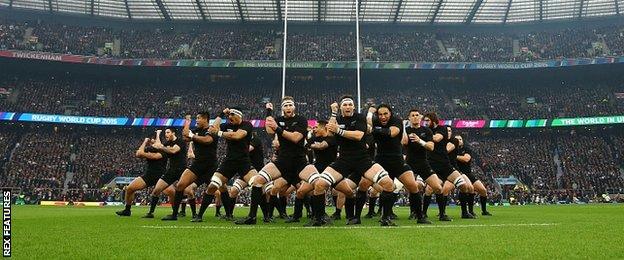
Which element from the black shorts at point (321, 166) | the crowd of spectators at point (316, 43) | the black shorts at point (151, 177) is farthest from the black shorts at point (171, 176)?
the crowd of spectators at point (316, 43)

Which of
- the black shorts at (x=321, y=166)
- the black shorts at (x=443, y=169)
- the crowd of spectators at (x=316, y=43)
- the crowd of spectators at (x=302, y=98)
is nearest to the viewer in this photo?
the black shorts at (x=321, y=166)

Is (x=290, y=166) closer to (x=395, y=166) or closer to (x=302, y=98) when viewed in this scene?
(x=395, y=166)

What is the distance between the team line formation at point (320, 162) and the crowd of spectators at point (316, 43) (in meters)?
38.5

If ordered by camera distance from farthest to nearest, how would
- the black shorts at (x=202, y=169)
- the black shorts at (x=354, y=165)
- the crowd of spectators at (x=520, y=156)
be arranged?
the crowd of spectators at (x=520, y=156)
the black shorts at (x=202, y=169)
the black shorts at (x=354, y=165)

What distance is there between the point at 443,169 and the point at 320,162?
3.53 metres

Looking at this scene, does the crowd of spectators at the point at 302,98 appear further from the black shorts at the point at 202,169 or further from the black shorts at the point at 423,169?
the black shorts at the point at 423,169

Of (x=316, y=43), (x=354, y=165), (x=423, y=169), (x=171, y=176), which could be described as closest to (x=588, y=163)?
(x=316, y=43)

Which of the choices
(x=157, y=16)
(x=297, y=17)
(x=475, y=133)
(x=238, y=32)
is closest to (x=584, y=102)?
(x=475, y=133)

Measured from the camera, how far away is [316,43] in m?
54.7

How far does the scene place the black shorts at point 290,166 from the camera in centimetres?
1122

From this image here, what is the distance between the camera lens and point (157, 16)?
2169 inches

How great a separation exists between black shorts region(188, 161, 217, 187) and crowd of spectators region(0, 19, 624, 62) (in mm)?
39612

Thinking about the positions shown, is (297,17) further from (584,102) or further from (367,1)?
(584,102)

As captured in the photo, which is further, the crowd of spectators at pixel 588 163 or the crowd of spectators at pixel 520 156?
the crowd of spectators at pixel 520 156
